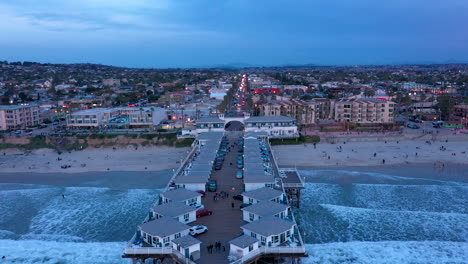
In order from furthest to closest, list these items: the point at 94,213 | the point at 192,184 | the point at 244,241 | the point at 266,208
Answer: the point at 94,213 < the point at 192,184 < the point at 266,208 < the point at 244,241

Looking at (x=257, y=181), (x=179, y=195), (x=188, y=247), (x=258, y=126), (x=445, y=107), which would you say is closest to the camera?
(x=188, y=247)

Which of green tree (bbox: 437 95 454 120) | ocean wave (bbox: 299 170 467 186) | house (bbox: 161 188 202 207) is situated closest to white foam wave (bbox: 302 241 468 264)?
house (bbox: 161 188 202 207)

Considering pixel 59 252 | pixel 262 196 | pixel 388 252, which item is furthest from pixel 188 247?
pixel 388 252

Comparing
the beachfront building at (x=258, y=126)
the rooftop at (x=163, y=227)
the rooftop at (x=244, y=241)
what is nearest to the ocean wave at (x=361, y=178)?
the beachfront building at (x=258, y=126)

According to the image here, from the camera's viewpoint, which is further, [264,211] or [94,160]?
[94,160]

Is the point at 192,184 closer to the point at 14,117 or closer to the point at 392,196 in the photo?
the point at 392,196

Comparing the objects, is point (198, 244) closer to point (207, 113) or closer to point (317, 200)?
point (317, 200)

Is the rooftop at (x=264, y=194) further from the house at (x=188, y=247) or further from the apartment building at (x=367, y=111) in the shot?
the apartment building at (x=367, y=111)
